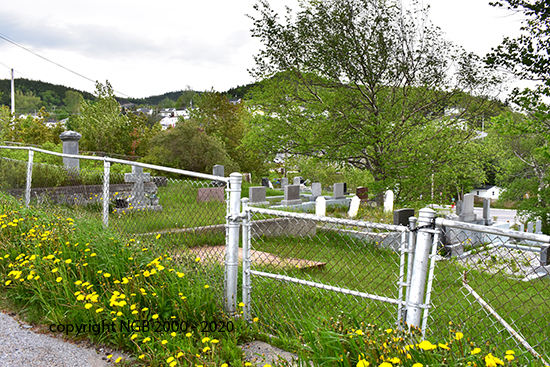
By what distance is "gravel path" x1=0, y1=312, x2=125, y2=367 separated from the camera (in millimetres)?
2854

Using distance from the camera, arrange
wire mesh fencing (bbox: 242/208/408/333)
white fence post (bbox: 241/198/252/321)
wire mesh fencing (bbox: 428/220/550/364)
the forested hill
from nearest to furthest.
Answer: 1. wire mesh fencing (bbox: 428/220/550/364)
2. wire mesh fencing (bbox: 242/208/408/333)
3. white fence post (bbox: 241/198/252/321)
4. the forested hill

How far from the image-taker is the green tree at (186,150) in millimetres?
20047

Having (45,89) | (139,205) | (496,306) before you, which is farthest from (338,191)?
(45,89)

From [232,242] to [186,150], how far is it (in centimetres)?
1736

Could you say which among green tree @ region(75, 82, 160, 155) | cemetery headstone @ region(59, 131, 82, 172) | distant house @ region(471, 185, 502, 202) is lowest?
distant house @ region(471, 185, 502, 202)

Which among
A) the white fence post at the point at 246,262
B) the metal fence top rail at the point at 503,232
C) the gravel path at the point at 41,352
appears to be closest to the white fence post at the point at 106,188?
the gravel path at the point at 41,352

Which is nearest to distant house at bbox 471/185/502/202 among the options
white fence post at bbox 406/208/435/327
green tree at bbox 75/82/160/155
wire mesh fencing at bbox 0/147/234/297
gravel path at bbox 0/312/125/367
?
green tree at bbox 75/82/160/155

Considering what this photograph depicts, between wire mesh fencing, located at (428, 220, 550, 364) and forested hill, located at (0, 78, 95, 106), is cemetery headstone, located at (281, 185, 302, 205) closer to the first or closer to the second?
wire mesh fencing, located at (428, 220, 550, 364)

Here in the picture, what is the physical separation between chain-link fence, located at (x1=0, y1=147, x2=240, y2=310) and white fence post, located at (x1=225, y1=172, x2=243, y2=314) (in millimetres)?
111

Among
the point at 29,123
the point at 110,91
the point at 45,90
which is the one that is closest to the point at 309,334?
the point at 110,91

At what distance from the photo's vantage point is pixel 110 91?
26.2 metres

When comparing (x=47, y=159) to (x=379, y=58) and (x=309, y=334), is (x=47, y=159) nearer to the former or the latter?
(x=379, y=58)

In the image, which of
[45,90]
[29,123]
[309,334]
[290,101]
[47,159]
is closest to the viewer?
[309,334]

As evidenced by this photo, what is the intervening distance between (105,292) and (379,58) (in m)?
11.0
